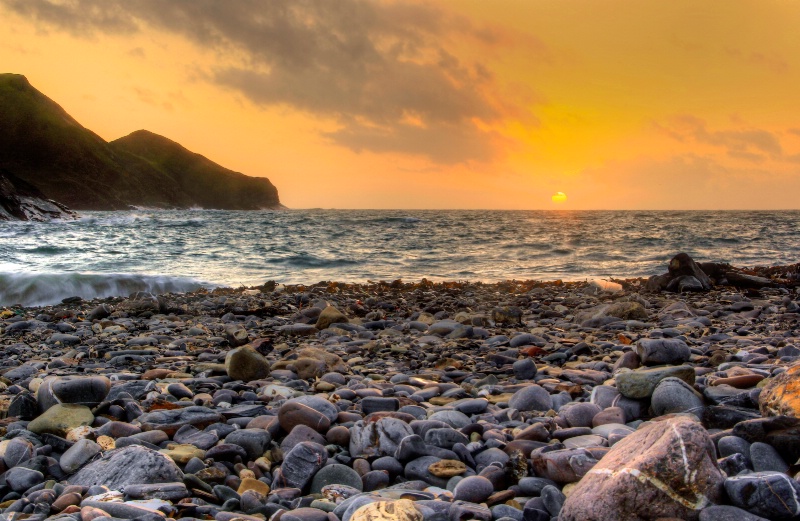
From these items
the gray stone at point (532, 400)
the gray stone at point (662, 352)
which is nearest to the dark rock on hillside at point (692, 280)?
the gray stone at point (662, 352)

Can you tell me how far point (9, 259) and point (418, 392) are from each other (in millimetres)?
14883

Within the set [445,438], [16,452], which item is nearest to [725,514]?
[445,438]

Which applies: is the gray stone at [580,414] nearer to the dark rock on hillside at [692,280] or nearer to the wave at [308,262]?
the dark rock on hillside at [692,280]

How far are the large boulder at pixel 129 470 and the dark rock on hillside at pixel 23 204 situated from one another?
119 feet

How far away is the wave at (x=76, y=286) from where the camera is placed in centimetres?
1014

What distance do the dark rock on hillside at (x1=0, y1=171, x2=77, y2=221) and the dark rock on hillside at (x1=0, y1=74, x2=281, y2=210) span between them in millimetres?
47357

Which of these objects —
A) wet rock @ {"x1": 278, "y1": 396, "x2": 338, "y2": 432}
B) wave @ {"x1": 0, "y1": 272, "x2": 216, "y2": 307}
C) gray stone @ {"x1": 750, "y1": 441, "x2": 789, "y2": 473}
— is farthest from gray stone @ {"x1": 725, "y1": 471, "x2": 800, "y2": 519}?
wave @ {"x1": 0, "y1": 272, "x2": 216, "y2": 307}

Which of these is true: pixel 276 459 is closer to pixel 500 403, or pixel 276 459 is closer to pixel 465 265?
pixel 500 403

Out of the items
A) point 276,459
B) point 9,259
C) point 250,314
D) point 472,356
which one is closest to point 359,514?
point 276,459

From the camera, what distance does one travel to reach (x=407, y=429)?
2613 mm

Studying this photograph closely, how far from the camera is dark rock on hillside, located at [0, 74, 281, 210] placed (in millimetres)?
97125

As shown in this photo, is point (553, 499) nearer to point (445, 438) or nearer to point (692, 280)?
point (445, 438)

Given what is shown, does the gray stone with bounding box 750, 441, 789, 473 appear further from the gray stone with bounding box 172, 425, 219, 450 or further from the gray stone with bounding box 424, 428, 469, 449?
the gray stone with bounding box 172, 425, 219, 450

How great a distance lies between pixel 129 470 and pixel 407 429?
1.19 m
